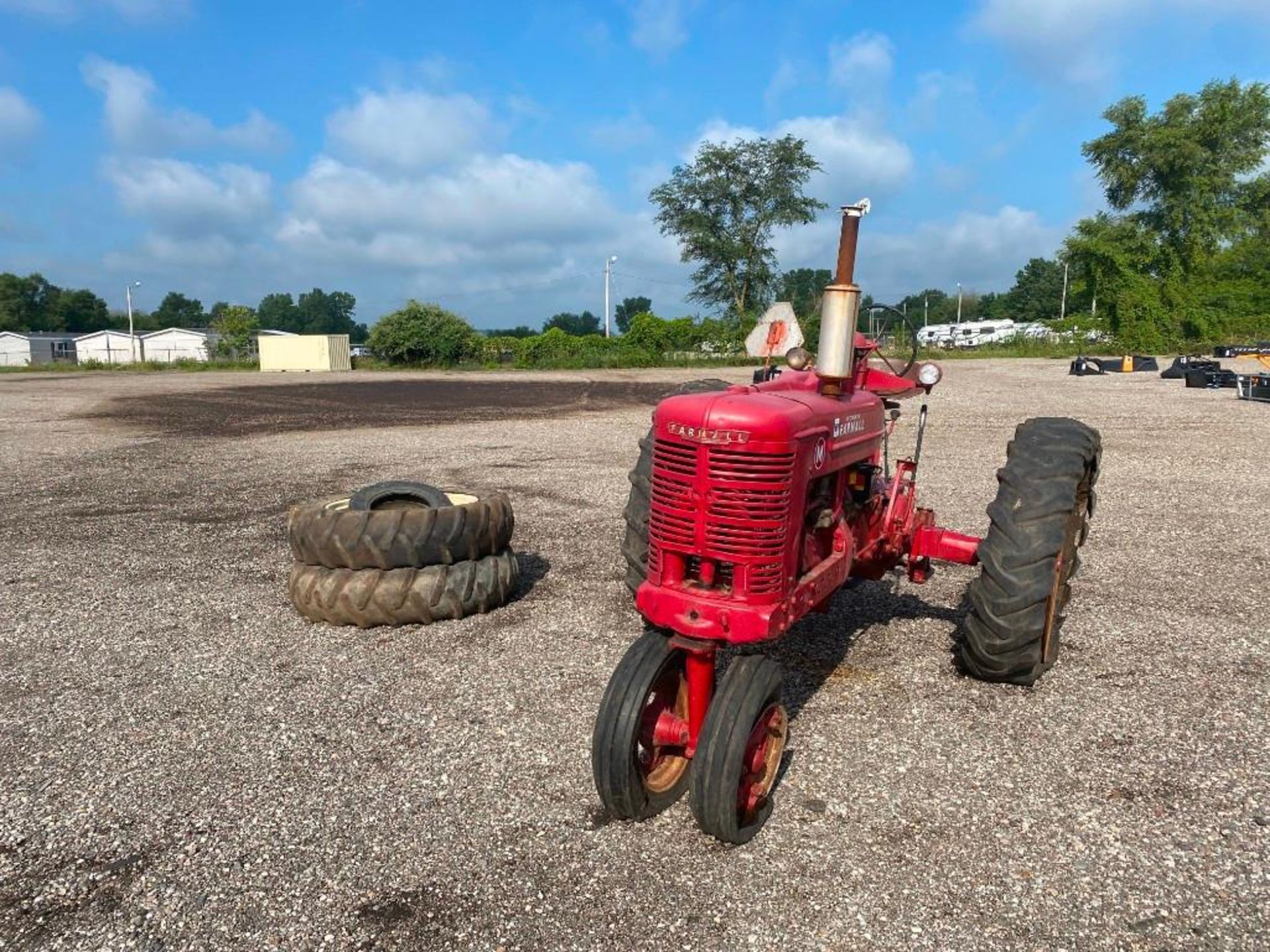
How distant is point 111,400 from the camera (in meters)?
24.4

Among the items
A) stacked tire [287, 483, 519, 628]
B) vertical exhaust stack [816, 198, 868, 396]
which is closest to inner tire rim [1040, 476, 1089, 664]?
vertical exhaust stack [816, 198, 868, 396]

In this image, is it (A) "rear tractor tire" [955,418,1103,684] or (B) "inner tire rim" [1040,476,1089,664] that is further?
(B) "inner tire rim" [1040,476,1089,664]

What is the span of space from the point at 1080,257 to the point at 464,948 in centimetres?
5372

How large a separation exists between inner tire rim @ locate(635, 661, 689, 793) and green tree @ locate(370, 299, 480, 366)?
1797 inches

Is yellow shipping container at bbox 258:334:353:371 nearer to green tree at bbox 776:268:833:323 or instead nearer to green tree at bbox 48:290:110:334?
green tree at bbox 776:268:833:323

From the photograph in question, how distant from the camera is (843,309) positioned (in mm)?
3494

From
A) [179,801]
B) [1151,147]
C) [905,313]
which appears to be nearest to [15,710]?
[179,801]

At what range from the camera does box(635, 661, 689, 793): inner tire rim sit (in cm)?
328

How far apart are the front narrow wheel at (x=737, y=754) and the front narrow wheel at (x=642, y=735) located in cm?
23

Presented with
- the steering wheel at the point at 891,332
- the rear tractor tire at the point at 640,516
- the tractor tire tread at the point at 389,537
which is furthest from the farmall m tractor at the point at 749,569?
the tractor tire tread at the point at 389,537

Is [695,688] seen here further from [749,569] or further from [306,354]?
[306,354]

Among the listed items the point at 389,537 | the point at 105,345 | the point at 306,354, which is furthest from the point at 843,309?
the point at 105,345

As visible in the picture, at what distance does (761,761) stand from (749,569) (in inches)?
28.5

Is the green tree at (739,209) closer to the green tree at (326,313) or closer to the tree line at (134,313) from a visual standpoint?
the tree line at (134,313)
